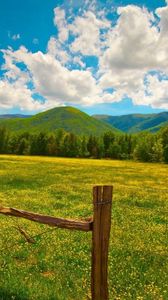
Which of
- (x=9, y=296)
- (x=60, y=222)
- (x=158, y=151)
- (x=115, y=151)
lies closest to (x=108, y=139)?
(x=115, y=151)

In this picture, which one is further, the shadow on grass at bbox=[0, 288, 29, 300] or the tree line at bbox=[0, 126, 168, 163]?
the tree line at bbox=[0, 126, 168, 163]

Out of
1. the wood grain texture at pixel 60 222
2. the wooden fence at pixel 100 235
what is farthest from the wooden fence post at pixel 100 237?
the wood grain texture at pixel 60 222

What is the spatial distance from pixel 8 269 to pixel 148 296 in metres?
5.15

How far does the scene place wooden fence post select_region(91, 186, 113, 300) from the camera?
308 inches

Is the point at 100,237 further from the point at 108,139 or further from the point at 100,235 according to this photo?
the point at 108,139

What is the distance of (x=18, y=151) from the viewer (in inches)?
7160

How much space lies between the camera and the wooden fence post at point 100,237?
7812 mm

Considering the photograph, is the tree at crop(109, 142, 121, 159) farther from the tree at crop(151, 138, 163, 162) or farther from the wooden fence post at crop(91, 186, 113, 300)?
the wooden fence post at crop(91, 186, 113, 300)

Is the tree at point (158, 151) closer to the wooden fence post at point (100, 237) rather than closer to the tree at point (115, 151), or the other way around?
the tree at point (115, 151)

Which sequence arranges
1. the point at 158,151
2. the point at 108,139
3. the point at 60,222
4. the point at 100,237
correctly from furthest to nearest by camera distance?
the point at 108,139 → the point at 158,151 → the point at 60,222 → the point at 100,237

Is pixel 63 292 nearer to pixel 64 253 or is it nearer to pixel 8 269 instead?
pixel 8 269

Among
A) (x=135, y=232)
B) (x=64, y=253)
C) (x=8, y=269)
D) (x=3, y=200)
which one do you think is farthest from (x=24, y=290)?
(x=3, y=200)

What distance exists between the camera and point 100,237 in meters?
→ 7.92

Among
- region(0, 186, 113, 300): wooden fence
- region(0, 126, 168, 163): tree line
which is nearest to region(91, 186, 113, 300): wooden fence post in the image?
region(0, 186, 113, 300): wooden fence
